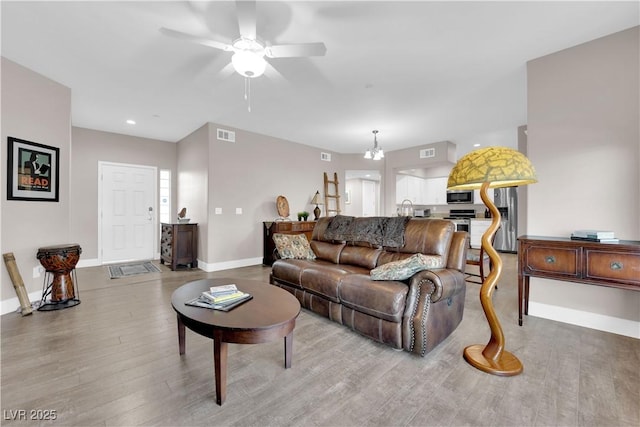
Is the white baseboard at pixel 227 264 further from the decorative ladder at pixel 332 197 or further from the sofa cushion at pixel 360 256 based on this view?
the sofa cushion at pixel 360 256

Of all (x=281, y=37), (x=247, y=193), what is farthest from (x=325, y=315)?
(x=247, y=193)

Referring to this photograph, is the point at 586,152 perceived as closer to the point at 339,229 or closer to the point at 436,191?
the point at 339,229

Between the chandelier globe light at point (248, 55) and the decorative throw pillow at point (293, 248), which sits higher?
the chandelier globe light at point (248, 55)

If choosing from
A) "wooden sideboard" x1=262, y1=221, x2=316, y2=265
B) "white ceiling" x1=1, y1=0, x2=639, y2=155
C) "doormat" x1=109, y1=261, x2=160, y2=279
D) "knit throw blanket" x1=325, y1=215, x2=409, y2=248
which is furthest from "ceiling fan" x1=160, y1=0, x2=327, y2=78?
"doormat" x1=109, y1=261, x2=160, y2=279

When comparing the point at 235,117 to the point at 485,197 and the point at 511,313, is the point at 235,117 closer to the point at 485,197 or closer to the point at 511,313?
the point at 485,197

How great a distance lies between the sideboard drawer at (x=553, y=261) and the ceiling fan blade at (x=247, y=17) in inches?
120

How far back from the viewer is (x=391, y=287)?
2.17 meters

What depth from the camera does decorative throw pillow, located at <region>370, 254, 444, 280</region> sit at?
218 cm

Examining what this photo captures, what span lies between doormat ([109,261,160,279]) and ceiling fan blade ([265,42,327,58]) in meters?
4.33

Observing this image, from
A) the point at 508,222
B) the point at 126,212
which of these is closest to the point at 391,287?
the point at 126,212

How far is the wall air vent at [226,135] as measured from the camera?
4.95 meters

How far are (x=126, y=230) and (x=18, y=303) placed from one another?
2796 mm

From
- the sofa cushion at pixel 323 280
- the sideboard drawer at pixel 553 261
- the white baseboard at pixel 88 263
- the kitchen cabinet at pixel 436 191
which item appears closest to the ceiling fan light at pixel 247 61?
the sofa cushion at pixel 323 280

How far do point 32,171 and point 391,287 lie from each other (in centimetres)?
420
